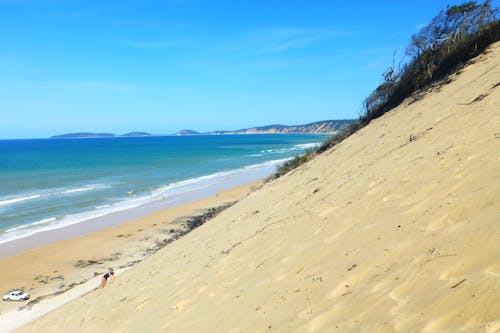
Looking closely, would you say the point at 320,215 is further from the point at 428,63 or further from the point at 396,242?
the point at 428,63

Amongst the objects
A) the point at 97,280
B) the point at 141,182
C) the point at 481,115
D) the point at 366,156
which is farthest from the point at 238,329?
the point at 141,182

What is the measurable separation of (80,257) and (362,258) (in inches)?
560

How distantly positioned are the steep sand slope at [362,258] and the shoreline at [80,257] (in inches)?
138

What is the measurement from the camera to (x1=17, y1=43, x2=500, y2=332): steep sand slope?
2.49 m

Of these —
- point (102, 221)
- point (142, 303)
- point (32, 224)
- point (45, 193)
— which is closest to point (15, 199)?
point (45, 193)

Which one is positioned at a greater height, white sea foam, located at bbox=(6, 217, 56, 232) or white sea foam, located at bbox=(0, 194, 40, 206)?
white sea foam, located at bbox=(0, 194, 40, 206)

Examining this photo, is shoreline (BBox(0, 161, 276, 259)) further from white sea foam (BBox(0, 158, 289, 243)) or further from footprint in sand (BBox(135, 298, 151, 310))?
footprint in sand (BBox(135, 298, 151, 310))

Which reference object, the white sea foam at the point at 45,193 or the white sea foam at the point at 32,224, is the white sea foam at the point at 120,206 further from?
the white sea foam at the point at 45,193

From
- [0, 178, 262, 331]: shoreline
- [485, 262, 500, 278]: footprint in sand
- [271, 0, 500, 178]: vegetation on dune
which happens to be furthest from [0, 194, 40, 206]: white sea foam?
[485, 262, 500, 278]: footprint in sand

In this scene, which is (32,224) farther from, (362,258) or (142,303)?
(362,258)

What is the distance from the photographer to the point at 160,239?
1691 cm

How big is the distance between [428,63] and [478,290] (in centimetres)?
1223

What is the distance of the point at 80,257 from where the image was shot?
50.3 feet

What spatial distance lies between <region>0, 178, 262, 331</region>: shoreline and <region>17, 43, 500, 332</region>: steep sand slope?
350 cm
